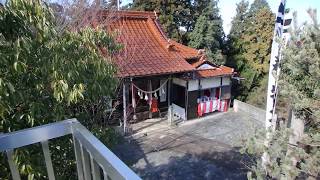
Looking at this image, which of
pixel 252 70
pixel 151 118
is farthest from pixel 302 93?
pixel 252 70

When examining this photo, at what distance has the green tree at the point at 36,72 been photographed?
2398 millimetres

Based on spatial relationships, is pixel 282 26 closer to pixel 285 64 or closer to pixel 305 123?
pixel 285 64

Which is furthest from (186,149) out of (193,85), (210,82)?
(210,82)

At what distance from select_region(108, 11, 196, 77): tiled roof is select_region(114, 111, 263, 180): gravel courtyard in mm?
2704

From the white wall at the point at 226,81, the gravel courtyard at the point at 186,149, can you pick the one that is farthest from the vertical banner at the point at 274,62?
the white wall at the point at 226,81

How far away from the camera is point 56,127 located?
5.91 feet

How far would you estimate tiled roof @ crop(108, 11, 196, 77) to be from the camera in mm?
12714

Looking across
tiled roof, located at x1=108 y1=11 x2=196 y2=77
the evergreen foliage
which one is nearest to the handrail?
tiled roof, located at x1=108 y1=11 x2=196 y2=77

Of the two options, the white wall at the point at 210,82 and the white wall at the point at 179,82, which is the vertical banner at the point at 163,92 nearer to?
the white wall at the point at 179,82

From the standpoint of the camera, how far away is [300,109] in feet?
14.6

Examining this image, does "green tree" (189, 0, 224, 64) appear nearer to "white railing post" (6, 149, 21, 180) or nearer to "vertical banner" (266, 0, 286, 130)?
"vertical banner" (266, 0, 286, 130)

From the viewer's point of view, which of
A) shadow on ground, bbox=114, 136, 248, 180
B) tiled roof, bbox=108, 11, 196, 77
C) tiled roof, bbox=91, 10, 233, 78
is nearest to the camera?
shadow on ground, bbox=114, 136, 248, 180

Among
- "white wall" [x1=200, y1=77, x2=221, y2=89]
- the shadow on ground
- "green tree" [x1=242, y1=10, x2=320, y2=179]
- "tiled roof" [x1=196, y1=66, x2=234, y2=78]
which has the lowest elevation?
the shadow on ground

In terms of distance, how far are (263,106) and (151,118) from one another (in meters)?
6.73
